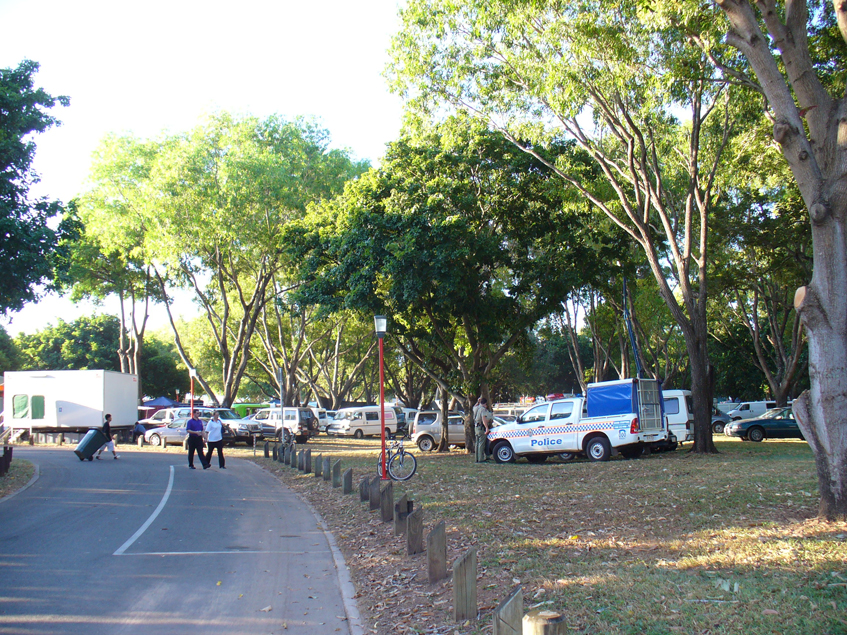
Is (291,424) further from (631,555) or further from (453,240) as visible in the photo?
(631,555)

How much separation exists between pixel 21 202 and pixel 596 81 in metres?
13.4

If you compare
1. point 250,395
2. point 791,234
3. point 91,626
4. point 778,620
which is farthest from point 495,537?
point 250,395

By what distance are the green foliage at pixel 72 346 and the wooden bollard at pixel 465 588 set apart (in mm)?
53560

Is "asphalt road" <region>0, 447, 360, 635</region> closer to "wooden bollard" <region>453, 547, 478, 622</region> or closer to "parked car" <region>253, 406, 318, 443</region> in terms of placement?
"wooden bollard" <region>453, 547, 478, 622</region>

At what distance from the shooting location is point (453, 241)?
20.3 m

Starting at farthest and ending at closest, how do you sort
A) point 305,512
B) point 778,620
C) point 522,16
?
point 522,16 < point 305,512 < point 778,620

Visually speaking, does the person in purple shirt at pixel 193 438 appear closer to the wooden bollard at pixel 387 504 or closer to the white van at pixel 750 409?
the wooden bollard at pixel 387 504

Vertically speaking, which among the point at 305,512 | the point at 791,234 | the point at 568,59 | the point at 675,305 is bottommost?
the point at 305,512

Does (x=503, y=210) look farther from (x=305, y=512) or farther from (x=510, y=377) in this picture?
(x=510, y=377)

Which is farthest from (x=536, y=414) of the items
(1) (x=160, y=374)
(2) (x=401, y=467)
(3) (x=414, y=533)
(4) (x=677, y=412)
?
(1) (x=160, y=374)

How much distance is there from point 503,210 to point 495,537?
15494 mm

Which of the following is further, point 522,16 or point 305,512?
point 522,16

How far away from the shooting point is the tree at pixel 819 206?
786 centimetres

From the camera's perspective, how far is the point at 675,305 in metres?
19.4
